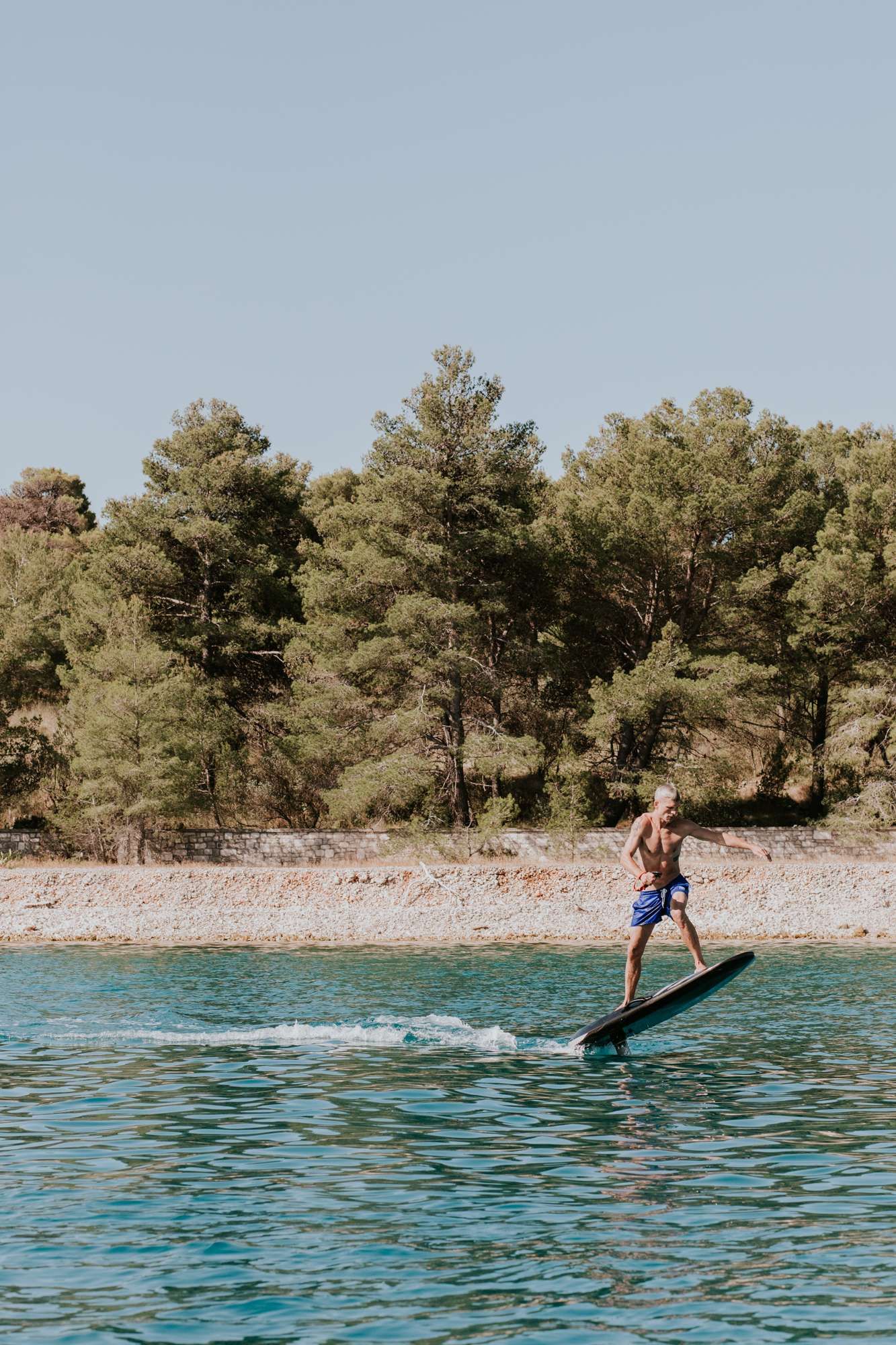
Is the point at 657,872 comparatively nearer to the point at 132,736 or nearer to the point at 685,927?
the point at 685,927

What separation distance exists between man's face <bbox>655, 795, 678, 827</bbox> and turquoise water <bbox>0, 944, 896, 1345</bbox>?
7.82 ft

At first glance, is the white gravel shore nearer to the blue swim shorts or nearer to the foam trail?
the foam trail

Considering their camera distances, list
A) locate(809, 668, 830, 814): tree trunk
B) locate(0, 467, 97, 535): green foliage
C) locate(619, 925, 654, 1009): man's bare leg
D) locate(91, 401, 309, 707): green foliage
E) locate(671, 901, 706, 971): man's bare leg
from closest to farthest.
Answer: locate(671, 901, 706, 971): man's bare leg
locate(619, 925, 654, 1009): man's bare leg
locate(809, 668, 830, 814): tree trunk
locate(91, 401, 309, 707): green foliage
locate(0, 467, 97, 535): green foliage

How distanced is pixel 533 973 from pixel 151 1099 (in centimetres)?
1214

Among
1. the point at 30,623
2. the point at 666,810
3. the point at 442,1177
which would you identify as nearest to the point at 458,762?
the point at 30,623

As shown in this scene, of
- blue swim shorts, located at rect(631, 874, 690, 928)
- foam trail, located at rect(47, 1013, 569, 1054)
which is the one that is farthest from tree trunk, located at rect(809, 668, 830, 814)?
blue swim shorts, located at rect(631, 874, 690, 928)

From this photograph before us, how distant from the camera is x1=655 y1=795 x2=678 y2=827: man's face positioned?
41.0ft

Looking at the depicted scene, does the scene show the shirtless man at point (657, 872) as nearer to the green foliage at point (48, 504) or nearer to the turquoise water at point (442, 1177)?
the turquoise water at point (442, 1177)

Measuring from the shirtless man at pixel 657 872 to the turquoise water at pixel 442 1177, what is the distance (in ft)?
4.22

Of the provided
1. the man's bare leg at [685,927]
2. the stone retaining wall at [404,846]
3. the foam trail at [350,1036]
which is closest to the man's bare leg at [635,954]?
the man's bare leg at [685,927]

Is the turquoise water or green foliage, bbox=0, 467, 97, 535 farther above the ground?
green foliage, bbox=0, 467, 97, 535

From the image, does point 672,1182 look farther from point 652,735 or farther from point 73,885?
point 652,735

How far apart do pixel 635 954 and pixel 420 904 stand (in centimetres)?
2055

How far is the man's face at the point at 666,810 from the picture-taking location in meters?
12.5
